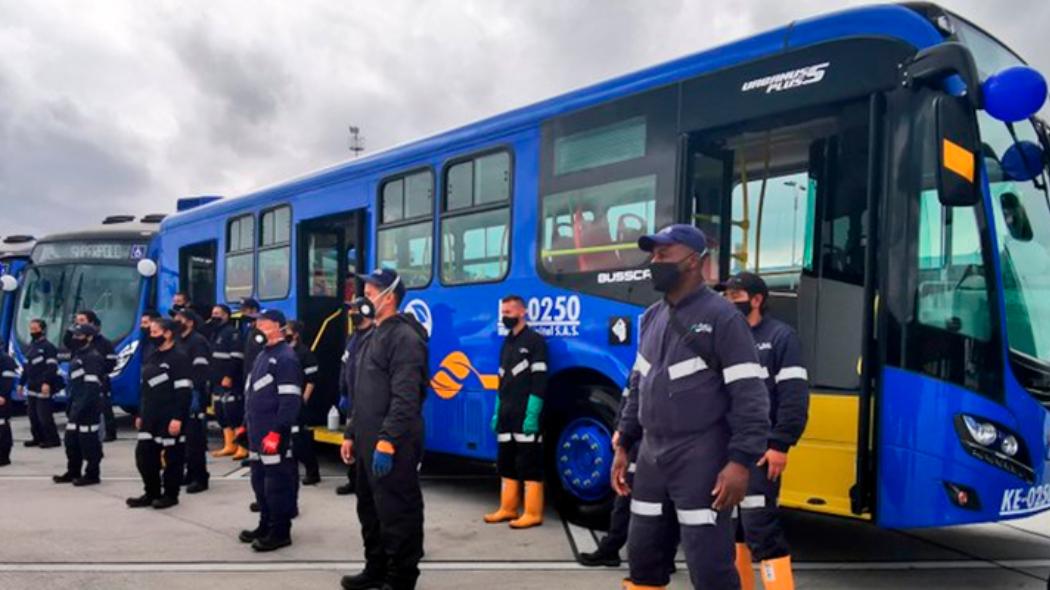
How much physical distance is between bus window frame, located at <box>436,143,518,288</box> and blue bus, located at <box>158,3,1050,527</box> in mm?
23

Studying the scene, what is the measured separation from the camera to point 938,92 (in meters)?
4.16

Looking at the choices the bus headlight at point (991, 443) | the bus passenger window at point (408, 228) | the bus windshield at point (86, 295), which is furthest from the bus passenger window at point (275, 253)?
the bus headlight at point (991, 443)

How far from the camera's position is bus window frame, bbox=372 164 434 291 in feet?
22.9

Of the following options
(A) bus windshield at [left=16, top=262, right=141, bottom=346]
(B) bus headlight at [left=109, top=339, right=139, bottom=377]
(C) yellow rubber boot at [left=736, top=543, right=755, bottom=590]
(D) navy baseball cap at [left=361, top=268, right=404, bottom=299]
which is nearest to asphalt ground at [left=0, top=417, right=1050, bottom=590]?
(C) yellow rubber boot at [left=736, top=543, right=755, bottom=590]

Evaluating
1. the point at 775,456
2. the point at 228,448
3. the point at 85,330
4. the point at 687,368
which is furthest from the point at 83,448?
the point at 687,368

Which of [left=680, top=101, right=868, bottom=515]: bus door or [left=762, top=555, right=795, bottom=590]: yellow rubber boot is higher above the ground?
[left=680, top=101, right=868, bottom=515]: bus door

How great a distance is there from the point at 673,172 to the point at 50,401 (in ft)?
29.5

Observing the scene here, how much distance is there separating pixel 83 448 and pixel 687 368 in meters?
6.80

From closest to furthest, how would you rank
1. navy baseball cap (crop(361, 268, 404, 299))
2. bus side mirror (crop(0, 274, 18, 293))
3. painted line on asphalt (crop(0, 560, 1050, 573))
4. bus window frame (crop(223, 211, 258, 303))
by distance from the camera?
navy baseball cap (crop(361, 268, 404, 299)), painted line on asphalt (crop(0, 560, 1050, 573)), bus window frame (crop(223, 211, 258, 303)), bus side mirror (crop(0, 274, 18, 293))

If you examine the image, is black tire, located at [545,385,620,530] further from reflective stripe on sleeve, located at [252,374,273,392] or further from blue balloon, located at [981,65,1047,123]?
blue balloon, located at [981,65,1047,123]

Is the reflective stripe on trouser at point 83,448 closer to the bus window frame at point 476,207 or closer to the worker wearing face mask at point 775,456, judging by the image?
the bus window frame at point 476,207

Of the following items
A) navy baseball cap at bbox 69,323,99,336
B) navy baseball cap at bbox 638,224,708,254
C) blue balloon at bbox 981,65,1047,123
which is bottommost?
navy baseball cap at bbox 69,323,99,336

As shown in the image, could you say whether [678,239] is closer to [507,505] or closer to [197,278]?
[507,505]

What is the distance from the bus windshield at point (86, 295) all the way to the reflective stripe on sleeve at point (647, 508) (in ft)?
36.7
